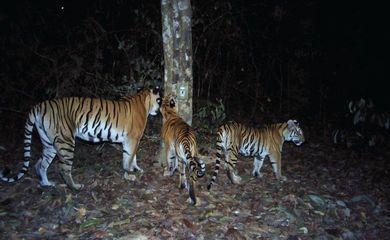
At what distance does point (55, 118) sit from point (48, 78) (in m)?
2.92

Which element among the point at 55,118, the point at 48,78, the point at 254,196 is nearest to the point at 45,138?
the point at 55,118

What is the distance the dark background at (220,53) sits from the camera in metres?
9.06

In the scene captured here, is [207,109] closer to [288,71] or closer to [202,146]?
[202,146]

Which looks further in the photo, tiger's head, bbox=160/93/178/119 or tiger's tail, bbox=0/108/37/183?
tiger's head, bbox=160/93/178/119

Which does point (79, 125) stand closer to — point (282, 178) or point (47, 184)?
point (47, 184)

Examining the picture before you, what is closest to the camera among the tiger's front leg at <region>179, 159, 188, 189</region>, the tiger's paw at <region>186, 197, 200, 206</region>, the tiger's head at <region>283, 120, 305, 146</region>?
the tiger's paw at <region>186, 197, 200, 206</region>

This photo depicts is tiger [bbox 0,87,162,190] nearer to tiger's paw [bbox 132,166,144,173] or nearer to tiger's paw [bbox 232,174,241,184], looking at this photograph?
tiger's paw [bbox 132,166,144,173]

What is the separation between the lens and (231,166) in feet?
22.6

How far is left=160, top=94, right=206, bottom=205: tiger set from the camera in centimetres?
565

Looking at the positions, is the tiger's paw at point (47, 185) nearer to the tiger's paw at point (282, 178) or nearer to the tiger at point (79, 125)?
the tiger at point (79, 125)

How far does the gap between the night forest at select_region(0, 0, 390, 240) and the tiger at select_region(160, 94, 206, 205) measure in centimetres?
27

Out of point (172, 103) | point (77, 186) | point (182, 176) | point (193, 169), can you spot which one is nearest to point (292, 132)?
point (172, 103)

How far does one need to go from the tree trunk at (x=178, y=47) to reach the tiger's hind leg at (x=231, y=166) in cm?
113

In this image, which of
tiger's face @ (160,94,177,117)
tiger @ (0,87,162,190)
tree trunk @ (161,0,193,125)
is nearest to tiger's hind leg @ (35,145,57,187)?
tiger @ (0,87,162,190)
